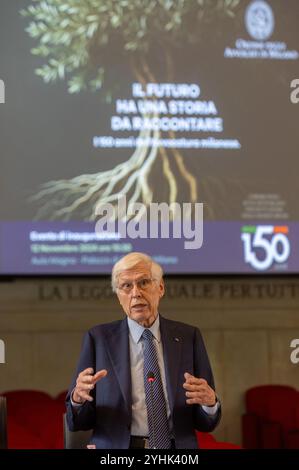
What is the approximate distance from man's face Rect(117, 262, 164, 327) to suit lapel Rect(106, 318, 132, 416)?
53 mm

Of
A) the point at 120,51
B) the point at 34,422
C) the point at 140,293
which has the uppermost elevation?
the point at 120,51

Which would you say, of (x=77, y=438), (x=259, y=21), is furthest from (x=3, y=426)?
(x=259, y=21)

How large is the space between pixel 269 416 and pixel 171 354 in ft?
8.65

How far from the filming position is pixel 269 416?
15.0 feet

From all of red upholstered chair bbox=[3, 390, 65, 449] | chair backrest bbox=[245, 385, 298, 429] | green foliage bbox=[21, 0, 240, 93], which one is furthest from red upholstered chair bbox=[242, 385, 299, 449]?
green foliage bbox=[21, 0, 240, 93]

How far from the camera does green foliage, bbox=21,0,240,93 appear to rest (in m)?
4.44

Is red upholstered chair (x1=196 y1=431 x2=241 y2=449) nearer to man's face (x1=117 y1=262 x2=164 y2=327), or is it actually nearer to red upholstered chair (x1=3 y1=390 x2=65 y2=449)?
red upholstered chair (x1=3 y1=390 x2=65 y2=449)

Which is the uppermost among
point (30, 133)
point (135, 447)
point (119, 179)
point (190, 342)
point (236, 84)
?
point (236, 84)

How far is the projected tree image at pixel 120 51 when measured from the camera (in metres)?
4.36

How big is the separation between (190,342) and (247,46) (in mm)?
2829

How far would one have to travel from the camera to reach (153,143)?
4367mm

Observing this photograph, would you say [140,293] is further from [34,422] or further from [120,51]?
[120,51]
